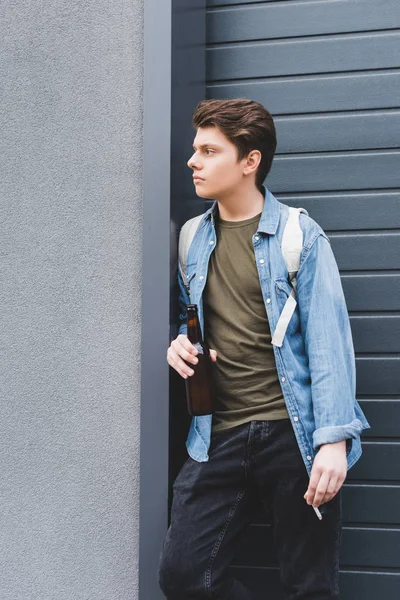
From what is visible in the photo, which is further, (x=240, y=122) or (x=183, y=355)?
(x=240, y=122)

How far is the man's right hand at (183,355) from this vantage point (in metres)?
2.67

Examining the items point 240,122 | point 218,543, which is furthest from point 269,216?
point 218,543

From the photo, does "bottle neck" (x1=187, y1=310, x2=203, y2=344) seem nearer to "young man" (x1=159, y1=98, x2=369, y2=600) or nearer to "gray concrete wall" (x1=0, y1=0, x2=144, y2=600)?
"young man" (x1=159, y1=98, x2=369, y2=600)

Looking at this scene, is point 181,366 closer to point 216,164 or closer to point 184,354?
point 184,354

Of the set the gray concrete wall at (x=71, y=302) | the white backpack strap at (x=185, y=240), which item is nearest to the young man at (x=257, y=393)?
the white backpack strap at (x=185, y=240)

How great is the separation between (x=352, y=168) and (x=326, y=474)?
1.66m

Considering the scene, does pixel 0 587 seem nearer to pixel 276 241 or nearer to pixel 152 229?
pixel 152 229

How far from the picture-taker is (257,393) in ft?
9.01

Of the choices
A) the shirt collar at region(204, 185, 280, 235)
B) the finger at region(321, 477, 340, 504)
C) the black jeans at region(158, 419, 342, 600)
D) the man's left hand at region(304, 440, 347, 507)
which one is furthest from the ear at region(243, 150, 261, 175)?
the finger at region(321, 477, 340, 504)

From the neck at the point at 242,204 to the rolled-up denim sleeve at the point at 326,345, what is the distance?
0.32 metres

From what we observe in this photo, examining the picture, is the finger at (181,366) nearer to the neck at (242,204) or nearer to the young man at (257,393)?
the young man at (257,393)

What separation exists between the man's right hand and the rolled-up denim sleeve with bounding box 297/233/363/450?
1.31ft

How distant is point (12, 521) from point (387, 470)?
6.01 ft

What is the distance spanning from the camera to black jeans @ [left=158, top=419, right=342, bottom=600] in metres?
2.63
